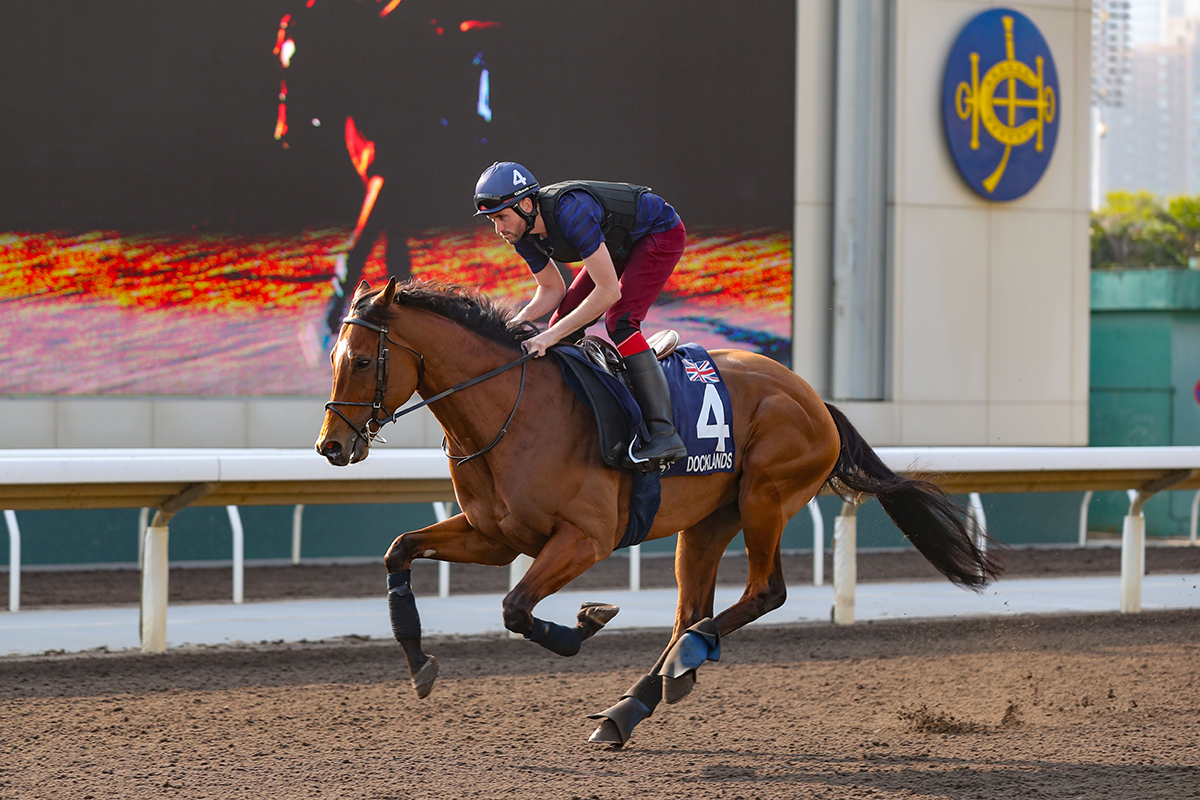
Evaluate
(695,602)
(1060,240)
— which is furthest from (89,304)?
(1060,240)

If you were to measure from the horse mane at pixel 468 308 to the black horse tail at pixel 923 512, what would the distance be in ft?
5.23

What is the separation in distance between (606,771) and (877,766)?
0.89m

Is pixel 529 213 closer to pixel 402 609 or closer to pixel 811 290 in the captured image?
pixel 402 609

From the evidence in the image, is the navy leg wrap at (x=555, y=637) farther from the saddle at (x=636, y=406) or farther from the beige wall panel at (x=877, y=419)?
the beige wall panel at (x=877, y=419)

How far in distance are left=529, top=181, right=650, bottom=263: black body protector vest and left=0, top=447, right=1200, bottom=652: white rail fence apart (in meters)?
1.96

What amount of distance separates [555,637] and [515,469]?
0.55 m

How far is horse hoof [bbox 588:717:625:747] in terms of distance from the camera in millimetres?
4105

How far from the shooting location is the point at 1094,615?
7609mm

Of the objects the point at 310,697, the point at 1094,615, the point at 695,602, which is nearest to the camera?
the point at 695,602

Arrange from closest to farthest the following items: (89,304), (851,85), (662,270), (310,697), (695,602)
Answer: (662,270), (695,602), (310,697), (89,304), (851,85)

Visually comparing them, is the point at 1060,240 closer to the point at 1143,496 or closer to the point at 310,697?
the point at 1143,496

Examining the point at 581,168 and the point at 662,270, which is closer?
the point at 662,270

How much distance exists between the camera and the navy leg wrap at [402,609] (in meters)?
4.05

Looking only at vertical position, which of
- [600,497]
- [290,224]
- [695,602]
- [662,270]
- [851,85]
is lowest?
[695,602]
